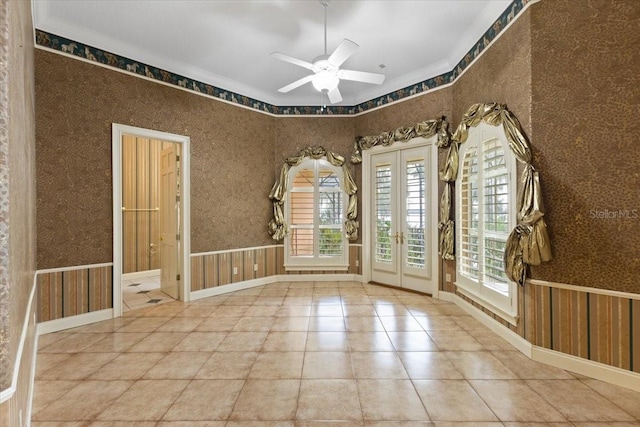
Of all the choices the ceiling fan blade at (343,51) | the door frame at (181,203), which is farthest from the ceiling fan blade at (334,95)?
the door frame at (181,203)

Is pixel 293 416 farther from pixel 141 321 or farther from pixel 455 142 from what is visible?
pixel 455 142

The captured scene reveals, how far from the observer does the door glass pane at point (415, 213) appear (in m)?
4.78

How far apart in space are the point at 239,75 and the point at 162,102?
1.18 metres

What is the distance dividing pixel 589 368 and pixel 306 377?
2.21 metres

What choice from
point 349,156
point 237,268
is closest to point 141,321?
point 237,268

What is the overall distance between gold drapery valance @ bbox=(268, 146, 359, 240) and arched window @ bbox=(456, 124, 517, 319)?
187cm

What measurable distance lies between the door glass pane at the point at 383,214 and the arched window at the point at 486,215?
1.30 metres

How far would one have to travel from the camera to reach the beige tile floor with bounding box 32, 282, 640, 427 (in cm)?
200

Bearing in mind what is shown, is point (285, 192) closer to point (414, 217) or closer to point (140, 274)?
point (414, 217)

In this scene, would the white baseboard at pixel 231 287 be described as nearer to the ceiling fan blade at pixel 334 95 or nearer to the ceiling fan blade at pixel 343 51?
the ceiling fan blade at pixel 334 95

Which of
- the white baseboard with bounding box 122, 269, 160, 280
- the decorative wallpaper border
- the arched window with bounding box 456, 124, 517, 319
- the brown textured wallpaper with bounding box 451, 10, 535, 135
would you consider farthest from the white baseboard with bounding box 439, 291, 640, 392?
the white baseboard with bounding box 122, 269, 160, 280

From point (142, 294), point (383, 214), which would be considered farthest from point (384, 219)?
point (142, 294)

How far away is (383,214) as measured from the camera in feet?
17.3

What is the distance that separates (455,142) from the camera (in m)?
4.07
